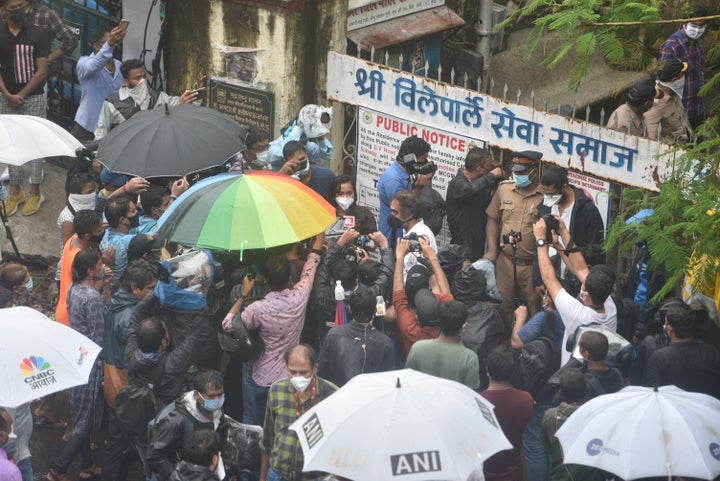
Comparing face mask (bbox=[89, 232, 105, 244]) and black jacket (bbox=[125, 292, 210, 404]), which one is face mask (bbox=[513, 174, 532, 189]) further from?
face mask (bbox=[89, 232, 105, 244])

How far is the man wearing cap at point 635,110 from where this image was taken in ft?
36.5

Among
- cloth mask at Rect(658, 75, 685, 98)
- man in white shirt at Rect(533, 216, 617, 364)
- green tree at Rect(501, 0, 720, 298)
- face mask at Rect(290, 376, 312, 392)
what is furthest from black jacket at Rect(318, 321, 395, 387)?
cloth mask at Rect(658, 75, 685, 98)

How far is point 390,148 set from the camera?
12258mm

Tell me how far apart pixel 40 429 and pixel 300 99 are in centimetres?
476

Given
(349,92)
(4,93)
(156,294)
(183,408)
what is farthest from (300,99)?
(183,408)

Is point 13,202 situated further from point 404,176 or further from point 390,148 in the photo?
point 404,176

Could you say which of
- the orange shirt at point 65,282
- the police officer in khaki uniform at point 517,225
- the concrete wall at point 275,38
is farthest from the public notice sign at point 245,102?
the orange shirt at point 65,282

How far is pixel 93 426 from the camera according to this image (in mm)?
9070

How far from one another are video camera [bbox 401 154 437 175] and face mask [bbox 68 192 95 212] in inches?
105

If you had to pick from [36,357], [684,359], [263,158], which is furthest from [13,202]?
[684,359]

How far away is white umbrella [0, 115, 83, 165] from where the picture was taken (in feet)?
32.7

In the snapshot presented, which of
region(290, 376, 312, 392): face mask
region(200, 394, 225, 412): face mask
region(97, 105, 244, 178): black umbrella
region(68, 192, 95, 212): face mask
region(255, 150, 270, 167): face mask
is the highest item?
region(97, 105, 244, 178): black umbrella

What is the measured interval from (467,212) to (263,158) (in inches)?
74.1

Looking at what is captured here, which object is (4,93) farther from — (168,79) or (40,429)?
(40,429)
